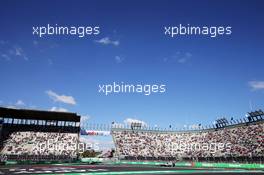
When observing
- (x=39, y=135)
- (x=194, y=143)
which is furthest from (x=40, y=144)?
(x=194, y=143)

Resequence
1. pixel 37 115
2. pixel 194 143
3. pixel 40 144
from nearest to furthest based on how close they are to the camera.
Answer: pixel 40 144
pixel 37 115
pixel 194 143

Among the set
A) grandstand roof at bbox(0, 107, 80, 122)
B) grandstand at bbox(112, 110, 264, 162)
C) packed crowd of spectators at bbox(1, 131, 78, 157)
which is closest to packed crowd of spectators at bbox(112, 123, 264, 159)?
grandstand at bbox(112, 110, 264, 162)

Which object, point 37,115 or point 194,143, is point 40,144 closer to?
point 37,115

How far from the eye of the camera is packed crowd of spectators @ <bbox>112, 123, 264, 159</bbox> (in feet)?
226

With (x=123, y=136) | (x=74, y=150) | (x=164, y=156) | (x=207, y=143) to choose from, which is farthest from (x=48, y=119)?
(x=207, y=143)

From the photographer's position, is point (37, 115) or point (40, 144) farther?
point (37, 115)

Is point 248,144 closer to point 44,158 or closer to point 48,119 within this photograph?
point 44,158

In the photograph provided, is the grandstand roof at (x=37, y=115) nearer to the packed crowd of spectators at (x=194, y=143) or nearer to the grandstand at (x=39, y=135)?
the grandstand at (x=39, y=135)

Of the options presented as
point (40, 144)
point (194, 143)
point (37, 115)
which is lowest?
point (194, 143)

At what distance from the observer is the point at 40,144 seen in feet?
259

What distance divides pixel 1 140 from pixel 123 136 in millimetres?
36322

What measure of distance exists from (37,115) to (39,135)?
19.1ft

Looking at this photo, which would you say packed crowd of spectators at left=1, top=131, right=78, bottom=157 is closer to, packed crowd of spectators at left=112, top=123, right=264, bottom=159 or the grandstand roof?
the grandstand roof

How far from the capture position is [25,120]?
8375 centimetres
